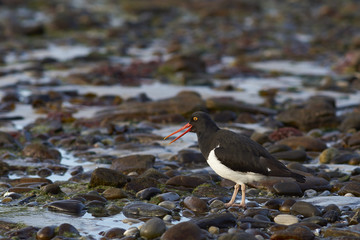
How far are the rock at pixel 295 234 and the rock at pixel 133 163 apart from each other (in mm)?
3025

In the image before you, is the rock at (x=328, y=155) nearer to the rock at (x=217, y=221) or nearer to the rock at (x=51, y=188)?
the rock at (x=217, y=221)

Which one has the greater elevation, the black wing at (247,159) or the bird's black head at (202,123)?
the bird's black head at (202,123)

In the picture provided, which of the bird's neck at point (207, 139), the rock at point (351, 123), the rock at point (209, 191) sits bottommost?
the rock at point (209, 191)

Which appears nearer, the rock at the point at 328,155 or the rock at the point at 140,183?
the rock at the point at 140,183

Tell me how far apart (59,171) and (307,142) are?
159 inches

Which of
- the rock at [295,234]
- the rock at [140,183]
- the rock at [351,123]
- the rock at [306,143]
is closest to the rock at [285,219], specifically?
the rock at [295,234]

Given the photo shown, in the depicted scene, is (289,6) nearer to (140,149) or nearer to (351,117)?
(351,117)

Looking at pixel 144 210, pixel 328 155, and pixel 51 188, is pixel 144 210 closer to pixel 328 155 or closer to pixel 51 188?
pixel 51 188

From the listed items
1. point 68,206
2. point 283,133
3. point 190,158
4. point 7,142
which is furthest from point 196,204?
point 7,142

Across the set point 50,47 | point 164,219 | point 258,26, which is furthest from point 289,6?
point 164,219

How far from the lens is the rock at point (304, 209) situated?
6117 millimetres

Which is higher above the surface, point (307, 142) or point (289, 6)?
point (289, 6)

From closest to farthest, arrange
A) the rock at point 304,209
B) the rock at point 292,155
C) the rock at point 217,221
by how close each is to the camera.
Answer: the rock at point 217,221 < the rock at point 304,209 < the rock at point 292,155

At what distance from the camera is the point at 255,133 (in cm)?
996
